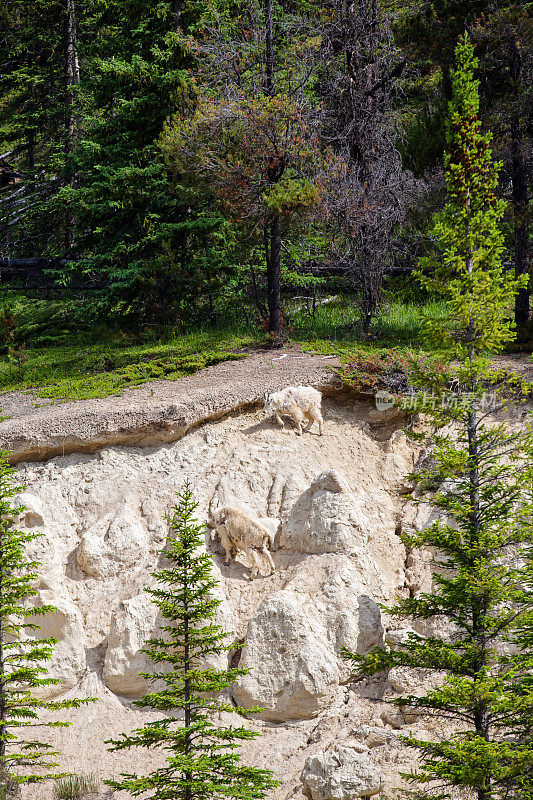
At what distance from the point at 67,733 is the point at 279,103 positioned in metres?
14.6

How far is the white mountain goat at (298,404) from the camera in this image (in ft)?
49.3

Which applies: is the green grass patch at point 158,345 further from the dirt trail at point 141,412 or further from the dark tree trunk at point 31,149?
the dark tree trunk at point 31,149

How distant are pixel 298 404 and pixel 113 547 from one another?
454cm

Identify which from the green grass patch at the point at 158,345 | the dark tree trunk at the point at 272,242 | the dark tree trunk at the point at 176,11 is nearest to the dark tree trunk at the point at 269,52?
the dark tree trunk at the point at 272,242

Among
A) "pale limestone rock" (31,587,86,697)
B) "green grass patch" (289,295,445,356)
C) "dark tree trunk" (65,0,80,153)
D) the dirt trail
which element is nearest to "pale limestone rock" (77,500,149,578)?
"pale limestone rock" (31,587,86,697)

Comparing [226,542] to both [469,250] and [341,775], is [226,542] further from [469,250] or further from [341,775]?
[469,250]

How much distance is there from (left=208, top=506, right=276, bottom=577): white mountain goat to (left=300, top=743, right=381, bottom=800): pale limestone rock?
392 cm

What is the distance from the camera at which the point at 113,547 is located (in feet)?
45.9

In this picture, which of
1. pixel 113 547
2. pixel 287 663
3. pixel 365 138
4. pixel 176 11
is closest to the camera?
pixel 287 663

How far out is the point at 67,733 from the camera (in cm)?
1229

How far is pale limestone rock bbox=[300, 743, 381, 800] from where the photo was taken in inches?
390

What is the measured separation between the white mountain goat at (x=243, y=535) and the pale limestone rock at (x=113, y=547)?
1.57m

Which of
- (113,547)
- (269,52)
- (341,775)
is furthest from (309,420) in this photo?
(269,52)

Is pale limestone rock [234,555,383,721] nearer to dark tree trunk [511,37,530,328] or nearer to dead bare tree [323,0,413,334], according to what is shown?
dark tree trunk [511,37,530,328]
